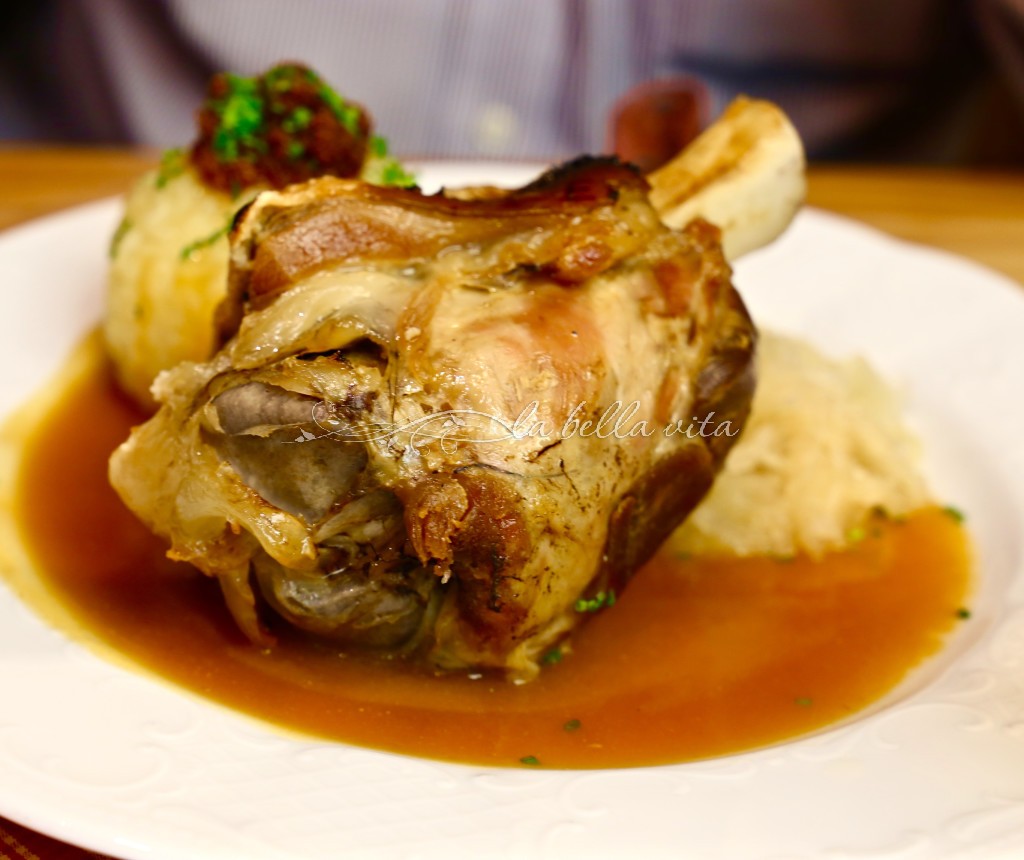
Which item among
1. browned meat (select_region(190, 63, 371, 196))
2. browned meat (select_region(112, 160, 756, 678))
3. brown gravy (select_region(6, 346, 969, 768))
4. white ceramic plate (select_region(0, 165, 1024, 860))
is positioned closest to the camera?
white ceramic plate (select_region(0, 165, 1024, 860))

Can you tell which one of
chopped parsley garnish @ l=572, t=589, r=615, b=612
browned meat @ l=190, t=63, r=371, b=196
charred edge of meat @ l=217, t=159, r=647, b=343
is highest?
charred edge of meat @ l=217, t=159, r=647, b=343

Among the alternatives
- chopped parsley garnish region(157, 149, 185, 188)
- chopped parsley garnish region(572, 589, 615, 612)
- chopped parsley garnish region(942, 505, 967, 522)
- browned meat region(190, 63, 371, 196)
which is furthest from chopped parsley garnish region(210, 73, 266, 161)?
chopped parsley garnish region(942, 505, 967, 522)

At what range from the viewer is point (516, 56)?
6.49 m

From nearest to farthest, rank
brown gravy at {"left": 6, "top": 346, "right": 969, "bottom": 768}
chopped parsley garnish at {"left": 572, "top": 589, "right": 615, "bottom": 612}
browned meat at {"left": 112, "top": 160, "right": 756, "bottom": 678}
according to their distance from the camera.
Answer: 1. browned meat at {"left": 112, "top": 160, "right": 756, "bottom": 678}
2. brown gravy at {"left": 6, "top": 346, "right": 969, "bottom": 768}
3. chopped parsley garnish at {"left": 572, "top": 589, "right": 615, "bottom": 612}

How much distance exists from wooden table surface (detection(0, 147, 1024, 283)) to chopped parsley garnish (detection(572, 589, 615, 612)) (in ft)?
11.0

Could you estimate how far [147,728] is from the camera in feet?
7.02

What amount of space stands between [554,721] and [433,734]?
11.0 inches

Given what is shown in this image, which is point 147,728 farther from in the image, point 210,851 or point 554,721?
point 554,721

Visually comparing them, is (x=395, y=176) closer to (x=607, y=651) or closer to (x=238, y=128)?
(x=238, y=128)

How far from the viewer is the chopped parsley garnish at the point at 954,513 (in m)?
3.38

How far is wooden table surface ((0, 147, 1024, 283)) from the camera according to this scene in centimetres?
528

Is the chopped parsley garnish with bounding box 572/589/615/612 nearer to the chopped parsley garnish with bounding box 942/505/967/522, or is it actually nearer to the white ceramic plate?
the white ceramic plate

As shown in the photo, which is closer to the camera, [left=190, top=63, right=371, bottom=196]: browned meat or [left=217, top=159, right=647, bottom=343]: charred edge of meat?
[left=217, top=159, right=647, bottom=343]: charred edge of meat

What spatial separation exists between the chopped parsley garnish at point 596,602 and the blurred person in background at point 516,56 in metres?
4.01
